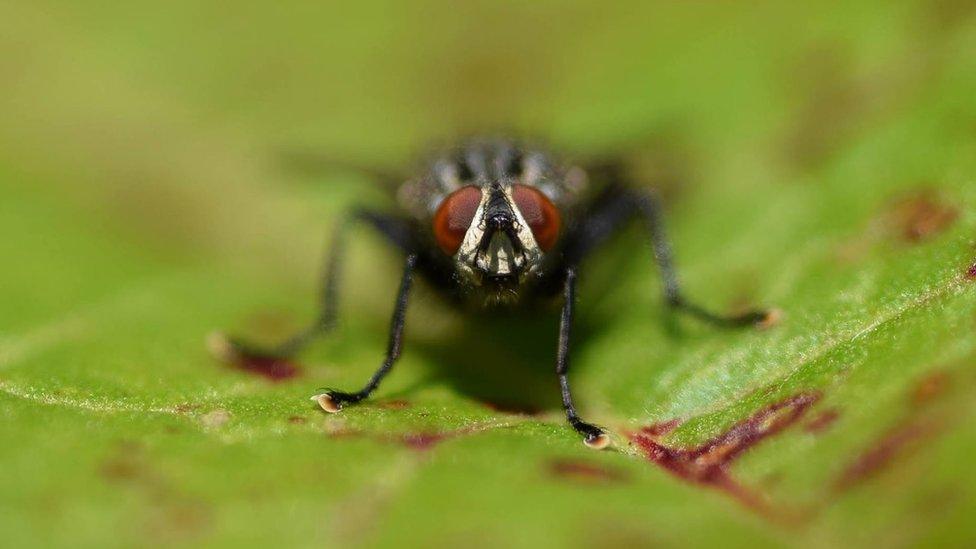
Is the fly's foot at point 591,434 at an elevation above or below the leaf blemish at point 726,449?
below

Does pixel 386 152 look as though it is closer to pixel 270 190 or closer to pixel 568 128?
pixel 270 190

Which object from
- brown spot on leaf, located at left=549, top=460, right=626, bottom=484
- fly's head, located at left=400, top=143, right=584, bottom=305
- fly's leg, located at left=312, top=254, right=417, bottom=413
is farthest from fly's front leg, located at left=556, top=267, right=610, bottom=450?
fly's leg, located at left=312, top=254, right=417, bottom=413

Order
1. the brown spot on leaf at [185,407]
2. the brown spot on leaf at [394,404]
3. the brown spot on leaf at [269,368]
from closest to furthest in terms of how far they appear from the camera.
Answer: the brown spot on leaf at [185,407], the brown spot on leaf at [394,404], the brown spot on leaf at [269,368]

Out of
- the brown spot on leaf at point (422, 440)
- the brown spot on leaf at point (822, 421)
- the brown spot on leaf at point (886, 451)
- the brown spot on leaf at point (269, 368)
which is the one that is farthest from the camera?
the brown spot on leaf at point (269, 368)

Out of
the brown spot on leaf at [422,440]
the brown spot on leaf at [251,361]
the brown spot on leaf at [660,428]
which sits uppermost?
the brown spot on leaf at [660,428]

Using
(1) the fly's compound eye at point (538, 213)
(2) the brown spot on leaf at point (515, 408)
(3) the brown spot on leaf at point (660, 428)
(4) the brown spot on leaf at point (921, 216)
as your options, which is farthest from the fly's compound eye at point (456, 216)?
(4) the brown spot on leaf at point (921, 216)

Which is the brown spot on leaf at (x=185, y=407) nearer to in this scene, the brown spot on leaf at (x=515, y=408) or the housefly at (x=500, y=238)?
the housefly at (x=500, y=238)

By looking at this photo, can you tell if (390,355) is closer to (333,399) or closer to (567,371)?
(333,399)
